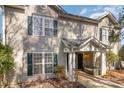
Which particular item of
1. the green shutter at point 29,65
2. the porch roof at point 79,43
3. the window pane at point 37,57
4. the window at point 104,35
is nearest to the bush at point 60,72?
the window pane at point 37,57

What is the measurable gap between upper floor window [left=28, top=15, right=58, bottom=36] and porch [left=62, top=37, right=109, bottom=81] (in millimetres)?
1485

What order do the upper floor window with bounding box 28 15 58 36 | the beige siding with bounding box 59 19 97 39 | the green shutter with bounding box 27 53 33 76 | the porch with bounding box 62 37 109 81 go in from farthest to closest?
1. the beige siding with bounding box 59 19 97 39
2. the porch with bounding box 62 37 109 81
3. the upper floor window with bounding box 28 15 58 36
4. the green shutter with bounding box 27 53 33 76

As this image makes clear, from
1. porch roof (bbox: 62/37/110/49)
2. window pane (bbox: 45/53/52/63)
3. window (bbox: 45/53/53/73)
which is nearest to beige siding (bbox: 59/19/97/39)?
porch roof (bbox: 62/37/110/49)

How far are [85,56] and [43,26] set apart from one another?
751 centimetres

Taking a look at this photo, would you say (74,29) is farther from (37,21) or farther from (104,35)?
(104,35)

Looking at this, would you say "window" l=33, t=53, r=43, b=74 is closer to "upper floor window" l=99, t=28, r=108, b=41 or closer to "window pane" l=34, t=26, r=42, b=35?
"window pane" l=34, t=26, r=42, b=35

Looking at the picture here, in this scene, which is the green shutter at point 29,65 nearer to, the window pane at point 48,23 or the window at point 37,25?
the window at point 37,25

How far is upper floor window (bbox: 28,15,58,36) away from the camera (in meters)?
13.7

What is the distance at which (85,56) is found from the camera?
775 inches

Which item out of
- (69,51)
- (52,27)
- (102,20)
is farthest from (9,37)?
(102,20)

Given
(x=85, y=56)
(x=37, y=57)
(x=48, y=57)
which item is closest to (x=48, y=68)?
(x=48, y=57)
